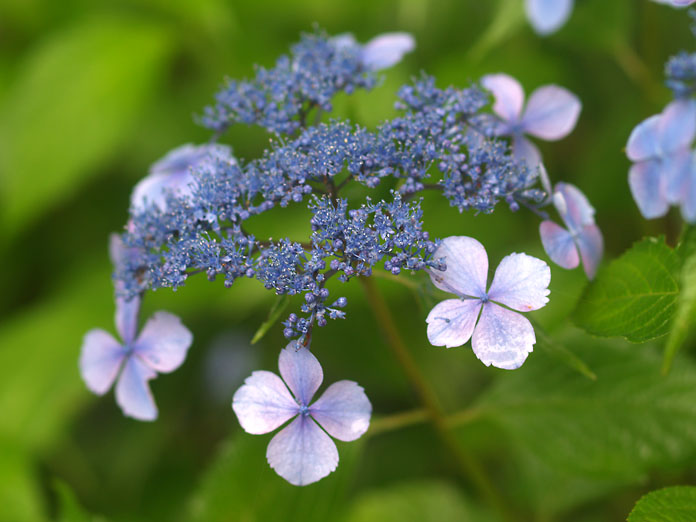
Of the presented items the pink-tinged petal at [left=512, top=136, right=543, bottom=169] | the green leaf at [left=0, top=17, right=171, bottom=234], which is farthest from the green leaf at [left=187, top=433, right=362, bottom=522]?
the green leaf at [left=0, top=17, right=171, bottom=234]

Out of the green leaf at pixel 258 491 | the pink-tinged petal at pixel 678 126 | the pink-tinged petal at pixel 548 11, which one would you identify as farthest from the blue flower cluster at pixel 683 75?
the green leaf at pixel 258 491

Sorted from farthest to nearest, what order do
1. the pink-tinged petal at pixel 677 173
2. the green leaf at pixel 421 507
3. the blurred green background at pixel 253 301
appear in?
1. the green leaf at pixel 421 507
2. the blurred green background at pixel 253 301
3. the pink-tinged petal at pixel 677 173

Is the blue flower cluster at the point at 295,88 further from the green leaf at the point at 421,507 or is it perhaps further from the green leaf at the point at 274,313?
the green leaf at the point at 421,507

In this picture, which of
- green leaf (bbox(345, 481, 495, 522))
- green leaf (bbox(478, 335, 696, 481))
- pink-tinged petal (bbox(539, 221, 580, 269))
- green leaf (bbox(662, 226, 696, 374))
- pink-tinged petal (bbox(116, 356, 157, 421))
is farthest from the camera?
green leaf (bbox(345, 481, 495, 522))

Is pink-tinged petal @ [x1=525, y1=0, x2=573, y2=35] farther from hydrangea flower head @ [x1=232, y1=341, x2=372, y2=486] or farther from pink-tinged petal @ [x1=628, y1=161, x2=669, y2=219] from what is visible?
hydrangea flower head @ [x1=232, y1=341, x2=372, y2=486]

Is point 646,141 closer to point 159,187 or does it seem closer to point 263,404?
point 263,404

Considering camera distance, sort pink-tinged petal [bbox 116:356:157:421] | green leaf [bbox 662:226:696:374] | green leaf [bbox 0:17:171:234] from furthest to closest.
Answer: green leaf [bbox 0:17:171:234] → pink-tinged petal [bbox 116:356:157:421] → green leaf [bbox 662:226:696:374]

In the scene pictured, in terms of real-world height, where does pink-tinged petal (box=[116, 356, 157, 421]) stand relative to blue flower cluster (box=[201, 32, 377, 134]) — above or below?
below

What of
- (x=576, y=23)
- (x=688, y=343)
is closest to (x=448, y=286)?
(x=688, y=343)
